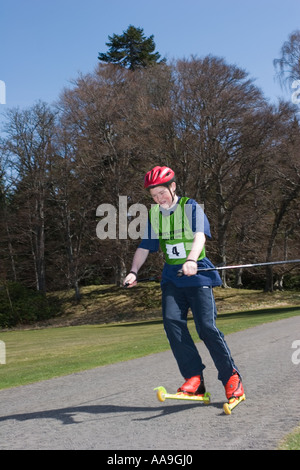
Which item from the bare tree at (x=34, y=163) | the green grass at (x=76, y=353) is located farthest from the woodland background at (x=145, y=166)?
the green grass at (x=76, y=353)

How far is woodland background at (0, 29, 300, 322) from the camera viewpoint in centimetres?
3578

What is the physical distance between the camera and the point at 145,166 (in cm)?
3953

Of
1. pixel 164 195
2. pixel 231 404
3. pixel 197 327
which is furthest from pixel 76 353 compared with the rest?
pixel 231 404

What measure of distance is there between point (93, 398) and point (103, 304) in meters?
35.1

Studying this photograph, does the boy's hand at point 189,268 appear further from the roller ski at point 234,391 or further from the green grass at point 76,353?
the green grass at point 76,353

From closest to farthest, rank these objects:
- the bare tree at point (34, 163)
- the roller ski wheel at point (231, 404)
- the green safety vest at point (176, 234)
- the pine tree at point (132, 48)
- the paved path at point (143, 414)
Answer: the paved path at point (143, 414), the roller ski wheel at point (231, 404), the green safety vest at point (176, 234), the bare tree at point (34, 163), the pine tree at point (132, 48)

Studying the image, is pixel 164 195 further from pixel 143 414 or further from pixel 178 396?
pixel 143 414

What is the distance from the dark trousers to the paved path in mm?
359

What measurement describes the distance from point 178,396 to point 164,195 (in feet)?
5.98

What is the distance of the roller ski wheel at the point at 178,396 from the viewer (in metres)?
5.30

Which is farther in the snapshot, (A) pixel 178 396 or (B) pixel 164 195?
(B) pixel 164 195

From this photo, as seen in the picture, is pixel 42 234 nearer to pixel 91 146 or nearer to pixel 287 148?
pixel 91 146

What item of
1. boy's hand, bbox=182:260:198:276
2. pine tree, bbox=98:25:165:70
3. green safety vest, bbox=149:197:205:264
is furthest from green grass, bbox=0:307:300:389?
pine tree, bbox=98:25:165:70

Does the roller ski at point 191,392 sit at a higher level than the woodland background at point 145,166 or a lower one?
lower
